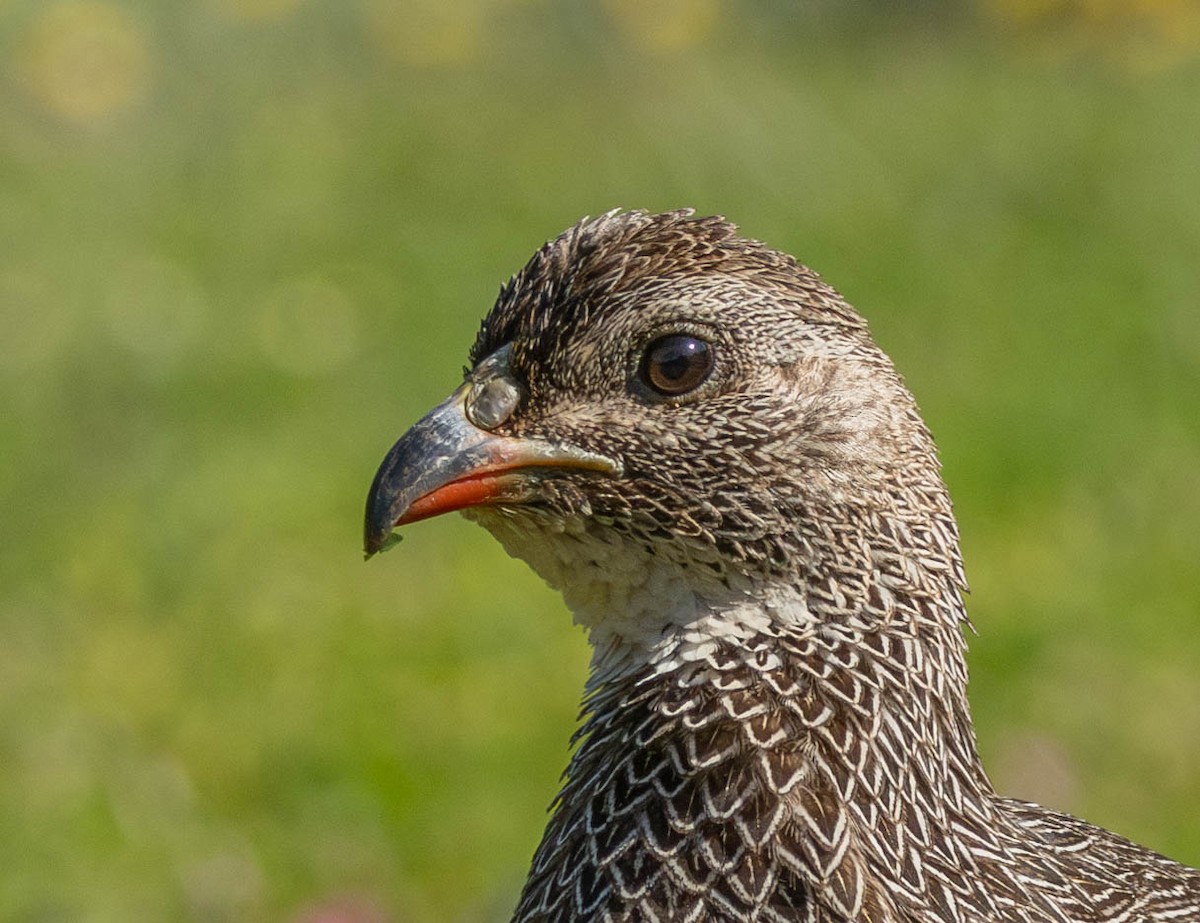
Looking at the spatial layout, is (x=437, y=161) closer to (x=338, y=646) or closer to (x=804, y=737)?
(x=338, y=646)

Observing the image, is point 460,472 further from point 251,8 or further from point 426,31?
point 426,31

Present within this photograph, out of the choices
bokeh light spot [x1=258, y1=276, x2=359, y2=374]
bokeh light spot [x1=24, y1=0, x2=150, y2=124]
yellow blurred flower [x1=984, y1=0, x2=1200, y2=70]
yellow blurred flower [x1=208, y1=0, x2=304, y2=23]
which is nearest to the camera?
bokeh light spot [x1=258, y1=276, x2=359, y2=374]

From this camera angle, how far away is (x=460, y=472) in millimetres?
3307

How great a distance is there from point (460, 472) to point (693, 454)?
1.22 ft

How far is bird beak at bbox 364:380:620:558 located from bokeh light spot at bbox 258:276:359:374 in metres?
5.52

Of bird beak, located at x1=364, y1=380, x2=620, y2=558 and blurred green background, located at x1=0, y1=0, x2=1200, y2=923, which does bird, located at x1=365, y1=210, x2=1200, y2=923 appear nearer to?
bird beak, located at x1=364, y1=380, x2=620, y2=558

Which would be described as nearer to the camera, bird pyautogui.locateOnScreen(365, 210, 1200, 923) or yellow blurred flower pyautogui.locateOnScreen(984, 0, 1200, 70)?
bird pyautogui.locateOnScreen(365, 210, 1200, 923)

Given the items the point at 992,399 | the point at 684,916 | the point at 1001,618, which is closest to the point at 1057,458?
the point at 992,399

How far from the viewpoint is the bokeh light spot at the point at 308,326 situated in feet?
29.2

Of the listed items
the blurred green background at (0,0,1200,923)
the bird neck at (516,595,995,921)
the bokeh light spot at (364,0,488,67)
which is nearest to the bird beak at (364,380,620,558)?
the bird neck at (516,595,995,921)

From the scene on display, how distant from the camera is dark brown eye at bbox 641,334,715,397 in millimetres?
3307

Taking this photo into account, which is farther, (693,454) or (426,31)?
(426,31)

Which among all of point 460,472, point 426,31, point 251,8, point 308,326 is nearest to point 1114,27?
point 426,31

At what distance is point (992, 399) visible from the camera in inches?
327
